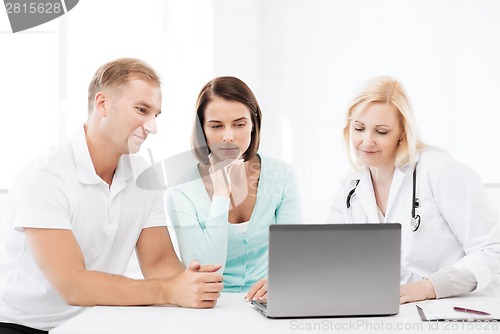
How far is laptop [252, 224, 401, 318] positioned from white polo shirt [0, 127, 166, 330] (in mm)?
665

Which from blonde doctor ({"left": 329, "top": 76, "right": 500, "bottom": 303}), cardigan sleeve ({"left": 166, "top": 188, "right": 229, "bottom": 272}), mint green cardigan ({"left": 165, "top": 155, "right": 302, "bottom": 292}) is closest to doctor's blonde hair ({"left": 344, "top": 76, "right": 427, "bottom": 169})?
blonde doctor ({"left": 329, "top": 76, "right": 500, "bottom": 303})

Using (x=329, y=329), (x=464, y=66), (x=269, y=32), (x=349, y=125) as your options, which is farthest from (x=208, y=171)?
(x=464, y=66)

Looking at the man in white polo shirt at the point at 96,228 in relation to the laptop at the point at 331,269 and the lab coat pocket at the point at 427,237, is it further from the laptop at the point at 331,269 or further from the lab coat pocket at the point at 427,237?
the lab coat pocket at the point at 427,237

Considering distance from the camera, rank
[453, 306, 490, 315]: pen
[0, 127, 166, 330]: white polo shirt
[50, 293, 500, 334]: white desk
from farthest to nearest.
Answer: [0, 127, 166, 330]: white polo shirt < [453, 306, 490, 315]: pen < [50, 293, 500, 334]: white desk

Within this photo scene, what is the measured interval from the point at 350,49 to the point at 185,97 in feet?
3.35

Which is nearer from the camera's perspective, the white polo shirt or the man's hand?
the man's hand

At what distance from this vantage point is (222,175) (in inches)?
81.8

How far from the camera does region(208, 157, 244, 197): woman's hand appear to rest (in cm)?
202

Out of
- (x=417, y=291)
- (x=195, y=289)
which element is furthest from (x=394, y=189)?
(x=195, y=289)

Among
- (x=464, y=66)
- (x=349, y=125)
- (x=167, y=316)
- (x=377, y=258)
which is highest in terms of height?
(x=464, y=66)

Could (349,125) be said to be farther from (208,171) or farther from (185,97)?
(185,97)

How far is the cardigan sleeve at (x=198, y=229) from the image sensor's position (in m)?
1.97

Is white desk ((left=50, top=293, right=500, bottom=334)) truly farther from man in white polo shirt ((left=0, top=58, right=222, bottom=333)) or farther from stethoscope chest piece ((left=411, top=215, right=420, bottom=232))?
stethoscope chest piece ((left=411, top=215, right=420, bottom=232))

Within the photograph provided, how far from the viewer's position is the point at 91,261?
1809mm
